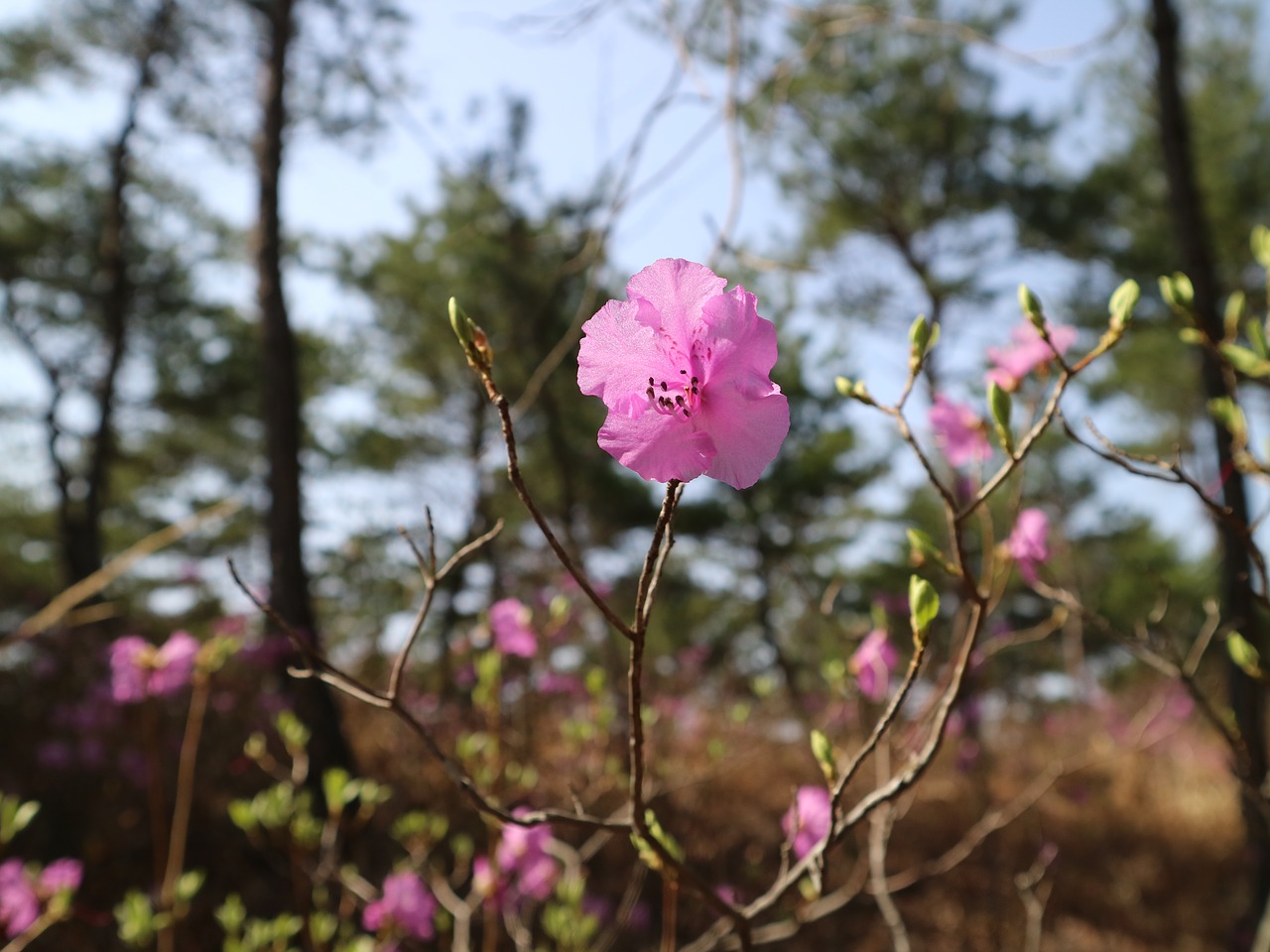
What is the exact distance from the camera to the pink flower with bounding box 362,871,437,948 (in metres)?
1.97

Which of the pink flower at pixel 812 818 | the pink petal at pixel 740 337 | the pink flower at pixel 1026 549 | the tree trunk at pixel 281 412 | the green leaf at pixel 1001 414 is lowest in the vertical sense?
the tree trunk at pixel 281 412

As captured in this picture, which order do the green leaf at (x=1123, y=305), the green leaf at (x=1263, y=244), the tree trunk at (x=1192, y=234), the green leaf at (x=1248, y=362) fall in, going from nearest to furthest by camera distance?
1. the green leaf at (x=1123, y=305)
2. the green leaf at (x=1248, y=362)
3. the green leaf at (x=1263, y=244)
4. the tree trunk at (x=1192, y=234)

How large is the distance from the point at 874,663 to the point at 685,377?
1.19 meters

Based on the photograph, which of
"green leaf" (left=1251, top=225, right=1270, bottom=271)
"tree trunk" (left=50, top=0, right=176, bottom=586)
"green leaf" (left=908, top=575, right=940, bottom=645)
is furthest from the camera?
"tree trunk" (left=50, top=0, right=176, bottom=586)

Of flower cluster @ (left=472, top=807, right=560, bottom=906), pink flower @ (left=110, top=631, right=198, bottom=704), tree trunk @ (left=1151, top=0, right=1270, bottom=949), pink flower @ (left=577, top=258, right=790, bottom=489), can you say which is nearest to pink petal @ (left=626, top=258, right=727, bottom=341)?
pink flower @ (left=577, top=258, right=790, bottom=489)

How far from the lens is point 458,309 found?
703 millimetres

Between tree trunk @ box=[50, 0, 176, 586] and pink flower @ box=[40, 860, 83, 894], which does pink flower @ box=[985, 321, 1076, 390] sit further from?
tree trunk @ box=[50, 0, 176, 586]

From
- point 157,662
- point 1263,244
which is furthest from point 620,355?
point 157,662

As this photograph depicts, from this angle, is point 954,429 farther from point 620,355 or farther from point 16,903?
point 16,903

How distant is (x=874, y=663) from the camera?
5.50 ft

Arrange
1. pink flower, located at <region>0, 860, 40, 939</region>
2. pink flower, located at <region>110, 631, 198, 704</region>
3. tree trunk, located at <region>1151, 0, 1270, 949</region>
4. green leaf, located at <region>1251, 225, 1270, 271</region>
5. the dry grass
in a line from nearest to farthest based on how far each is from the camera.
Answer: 1. green leaf, located at <region>1251, 225, 1270, 271</region>
2. pink flower, located at <region>0, 860, 40, 939</region>
3. pink flower, located at <region>110, 631, 198, 704</region>
4. tree trunk, located at <region>1151, 0, 1270, 949</region>
5. the dry grass

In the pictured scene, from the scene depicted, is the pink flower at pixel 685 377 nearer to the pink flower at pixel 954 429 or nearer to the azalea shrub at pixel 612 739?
the azalea shrub at pixel 612 739

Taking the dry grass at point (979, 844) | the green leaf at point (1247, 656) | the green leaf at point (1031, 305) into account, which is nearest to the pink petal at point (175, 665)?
the dry grass at point (979, 844)

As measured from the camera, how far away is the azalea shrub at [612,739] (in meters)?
0.63
